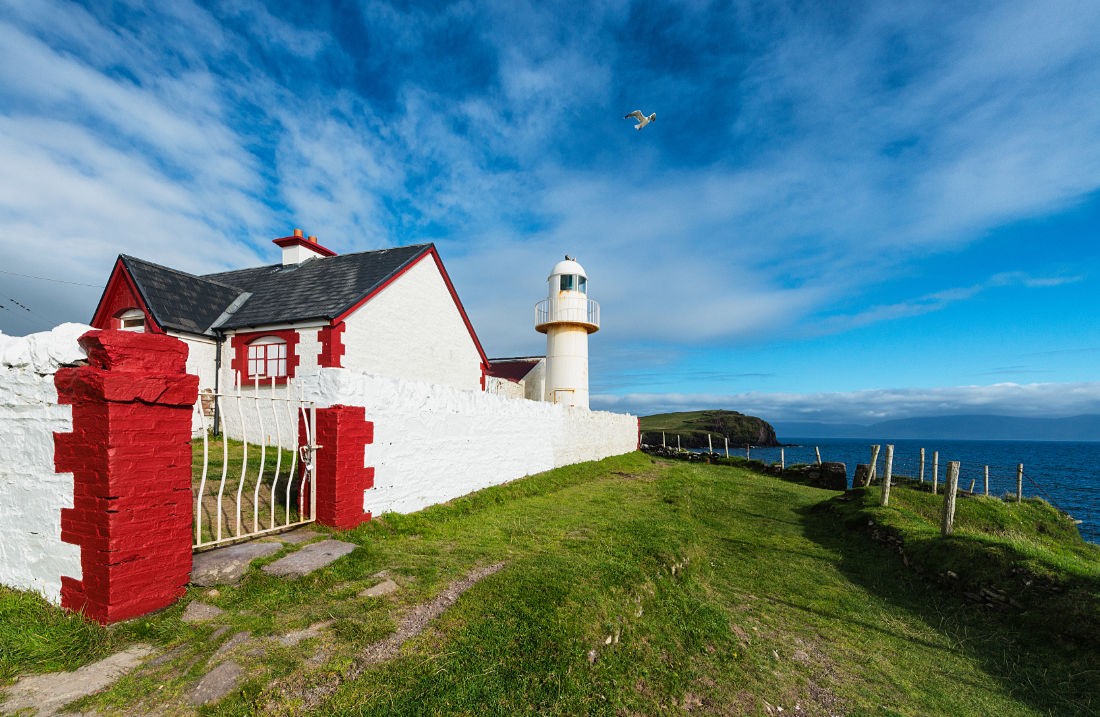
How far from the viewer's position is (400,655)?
390 cm

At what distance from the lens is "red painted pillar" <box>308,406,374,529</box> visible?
6.88 metres

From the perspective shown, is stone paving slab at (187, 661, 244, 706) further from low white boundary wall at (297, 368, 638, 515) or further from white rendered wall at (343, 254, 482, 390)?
white rendered wall at (343, 254, 482, 390)

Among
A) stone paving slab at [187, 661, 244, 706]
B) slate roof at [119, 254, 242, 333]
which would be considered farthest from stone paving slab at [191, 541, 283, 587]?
slate roof at [119, 254, 242, 333]

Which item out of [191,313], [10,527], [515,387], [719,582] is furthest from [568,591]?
[515,387]

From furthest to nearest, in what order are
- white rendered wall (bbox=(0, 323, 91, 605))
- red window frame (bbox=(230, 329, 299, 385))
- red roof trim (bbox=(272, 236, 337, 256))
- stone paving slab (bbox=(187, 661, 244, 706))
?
red roof trim (bbox=(272, 236, 337, 256)) → red window frame (bbox=(230, 329, 299, 385)) → white rendered wall (bbox=(0, 323, 91, 605)) → stone paving slab (bbox=(187, 661, 244, 706))

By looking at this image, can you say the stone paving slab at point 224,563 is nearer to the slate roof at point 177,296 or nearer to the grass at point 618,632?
the grass at point 618,632

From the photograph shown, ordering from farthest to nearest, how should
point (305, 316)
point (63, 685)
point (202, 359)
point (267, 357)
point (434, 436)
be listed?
point (202, 359)
point (267, 357)
point (305, 316)
point (434, 436)
point (63, 685)

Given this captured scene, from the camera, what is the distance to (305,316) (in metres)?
14.7

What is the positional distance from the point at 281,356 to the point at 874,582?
1639cm

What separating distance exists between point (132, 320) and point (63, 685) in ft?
53.2

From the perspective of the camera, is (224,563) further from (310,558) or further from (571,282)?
(571,282)

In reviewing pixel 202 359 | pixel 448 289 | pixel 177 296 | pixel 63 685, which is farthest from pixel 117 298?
pixel 63 685

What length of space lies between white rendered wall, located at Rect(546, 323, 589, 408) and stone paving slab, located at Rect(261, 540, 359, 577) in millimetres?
18625

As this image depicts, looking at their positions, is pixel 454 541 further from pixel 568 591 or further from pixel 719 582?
pixel 719 582
